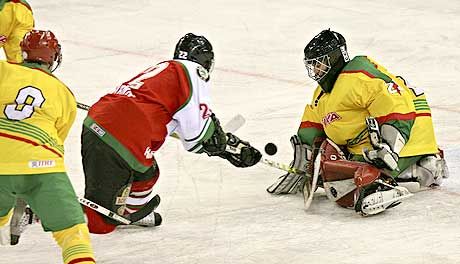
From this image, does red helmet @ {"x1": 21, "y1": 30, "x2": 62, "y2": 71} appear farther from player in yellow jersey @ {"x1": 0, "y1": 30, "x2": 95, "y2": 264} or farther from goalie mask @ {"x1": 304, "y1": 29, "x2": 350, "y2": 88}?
goalie mask @ {"x1": 304, "y1": 29, "x2": 350, "y2": 88}

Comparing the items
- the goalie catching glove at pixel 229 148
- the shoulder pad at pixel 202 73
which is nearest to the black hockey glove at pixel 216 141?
the goalie catching glove at pixel 229 148

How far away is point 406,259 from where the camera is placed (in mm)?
3822

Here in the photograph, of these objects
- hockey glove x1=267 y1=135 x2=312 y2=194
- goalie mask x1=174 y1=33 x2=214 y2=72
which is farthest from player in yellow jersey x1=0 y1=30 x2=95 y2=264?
hockey glove x1=267 y1=135 x2=312 y2=194

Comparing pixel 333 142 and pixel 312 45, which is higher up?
pixel 312 45

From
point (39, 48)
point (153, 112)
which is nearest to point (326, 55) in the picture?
point (153, 112)

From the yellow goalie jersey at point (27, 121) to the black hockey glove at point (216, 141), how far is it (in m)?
0.68

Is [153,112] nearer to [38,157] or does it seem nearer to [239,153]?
[239,153]

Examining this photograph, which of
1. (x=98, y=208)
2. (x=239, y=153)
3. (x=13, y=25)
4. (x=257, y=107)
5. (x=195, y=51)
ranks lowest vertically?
(x=257, y=107)

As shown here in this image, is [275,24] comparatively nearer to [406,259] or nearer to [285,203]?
[285,203]

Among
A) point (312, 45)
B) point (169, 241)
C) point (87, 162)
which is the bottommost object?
point (169, 241)

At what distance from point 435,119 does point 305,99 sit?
777mm

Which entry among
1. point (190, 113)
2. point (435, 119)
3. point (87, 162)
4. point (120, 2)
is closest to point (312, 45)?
point (190, 113)

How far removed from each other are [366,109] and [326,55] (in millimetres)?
270

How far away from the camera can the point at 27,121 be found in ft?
11.2
